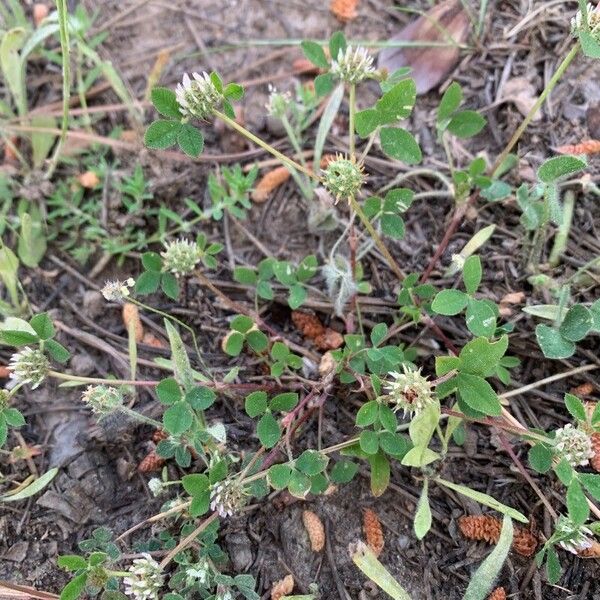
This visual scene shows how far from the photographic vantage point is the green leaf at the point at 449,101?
221 cm

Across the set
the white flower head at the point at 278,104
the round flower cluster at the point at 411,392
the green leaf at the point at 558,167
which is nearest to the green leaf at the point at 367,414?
the round flower cluster at the point at 411,392

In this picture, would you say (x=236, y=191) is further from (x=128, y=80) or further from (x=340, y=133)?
(x=128, y=80)

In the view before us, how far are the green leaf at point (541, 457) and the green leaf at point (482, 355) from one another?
0.93 feet

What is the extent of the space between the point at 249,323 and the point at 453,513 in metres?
0.87

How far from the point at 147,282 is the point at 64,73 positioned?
2.53 ft

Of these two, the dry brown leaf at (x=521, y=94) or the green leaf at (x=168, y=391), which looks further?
the dry brown leaf at (x=521, y=94)

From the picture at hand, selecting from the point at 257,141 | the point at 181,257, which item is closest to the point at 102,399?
the point at 181,257

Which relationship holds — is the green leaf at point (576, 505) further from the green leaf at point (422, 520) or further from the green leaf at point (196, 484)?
the green leaf at point (196, 484)

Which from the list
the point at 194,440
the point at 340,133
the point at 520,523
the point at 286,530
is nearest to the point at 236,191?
the point at 340,133

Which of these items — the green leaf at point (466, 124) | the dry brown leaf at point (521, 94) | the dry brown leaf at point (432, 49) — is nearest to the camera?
the green leaf at point (466, 124)

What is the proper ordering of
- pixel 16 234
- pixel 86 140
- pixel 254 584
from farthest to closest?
pixel 86 140 → pixel 16 234 → pixel 254 584

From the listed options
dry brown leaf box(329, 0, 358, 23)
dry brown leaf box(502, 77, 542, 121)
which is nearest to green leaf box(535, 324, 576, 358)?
dry brown leaf box(502, 77, 542, 121)

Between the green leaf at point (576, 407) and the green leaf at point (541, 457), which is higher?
the green leaf at point (576, 407)

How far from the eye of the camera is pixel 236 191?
249 cm
